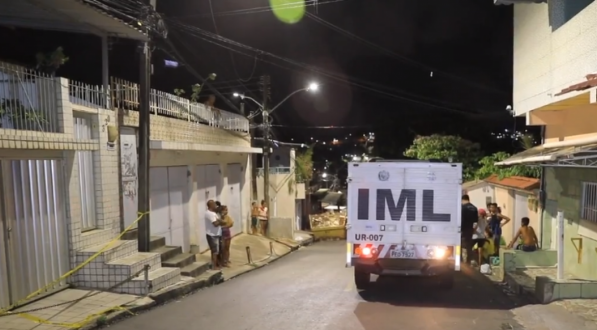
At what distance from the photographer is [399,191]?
920 cm

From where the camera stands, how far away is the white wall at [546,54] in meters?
8.90

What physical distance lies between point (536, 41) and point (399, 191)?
579cm

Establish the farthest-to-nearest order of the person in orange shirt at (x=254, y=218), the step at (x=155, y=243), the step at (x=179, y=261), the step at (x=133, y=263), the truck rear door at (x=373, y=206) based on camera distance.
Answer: the person in orange shirt at (x=254, y=218)
the step at (x=155, y=243)
the step at (x=179, y=261)
the truck rear door at (x=373, y=206)
the step at (x=133, y=263)

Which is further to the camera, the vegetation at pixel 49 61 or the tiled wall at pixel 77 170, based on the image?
the vegetation at pixel 49 61

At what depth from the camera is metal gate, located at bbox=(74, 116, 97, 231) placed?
930 centimetres

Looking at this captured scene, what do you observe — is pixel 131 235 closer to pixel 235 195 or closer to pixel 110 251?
pixel 110 251

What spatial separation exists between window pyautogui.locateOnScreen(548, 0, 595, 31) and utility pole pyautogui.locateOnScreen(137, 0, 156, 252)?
28.8 ft

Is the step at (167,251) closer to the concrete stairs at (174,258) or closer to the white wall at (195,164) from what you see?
the concrete stairs at (174,258)

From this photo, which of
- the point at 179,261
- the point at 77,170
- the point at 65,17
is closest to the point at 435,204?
the point at 179,261

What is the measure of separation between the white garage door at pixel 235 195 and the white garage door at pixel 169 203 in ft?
13.3

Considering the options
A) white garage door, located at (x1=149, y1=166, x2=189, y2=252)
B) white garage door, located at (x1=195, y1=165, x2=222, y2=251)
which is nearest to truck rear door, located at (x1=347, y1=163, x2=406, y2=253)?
white garage door, located at (x1=149, y1=166, x2=189, y2=252)

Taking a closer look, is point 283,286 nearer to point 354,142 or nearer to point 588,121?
point 588,121

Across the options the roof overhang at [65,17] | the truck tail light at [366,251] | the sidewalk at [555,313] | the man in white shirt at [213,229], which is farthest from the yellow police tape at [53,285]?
the sidewalk at [555,313]

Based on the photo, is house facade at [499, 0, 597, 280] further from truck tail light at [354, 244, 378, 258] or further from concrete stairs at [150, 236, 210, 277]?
concrete stairs at [150, 236, 210, 277]
